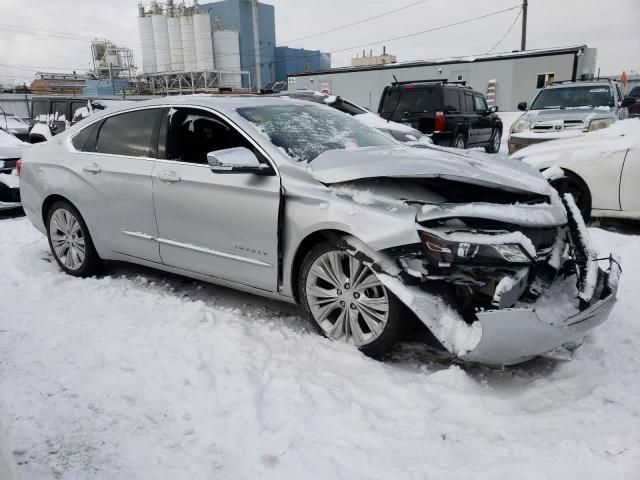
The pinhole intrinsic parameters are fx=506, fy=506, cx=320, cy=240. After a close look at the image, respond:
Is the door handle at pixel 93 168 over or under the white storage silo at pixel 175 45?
under

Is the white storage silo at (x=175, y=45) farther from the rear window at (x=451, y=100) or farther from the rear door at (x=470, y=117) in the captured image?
the rear window at (x=451, y=100)

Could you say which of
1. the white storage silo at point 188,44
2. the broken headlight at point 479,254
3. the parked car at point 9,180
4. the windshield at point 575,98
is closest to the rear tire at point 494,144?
the windshield at point 575,98

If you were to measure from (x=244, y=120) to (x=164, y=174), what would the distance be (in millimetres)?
764

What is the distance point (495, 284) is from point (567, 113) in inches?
334

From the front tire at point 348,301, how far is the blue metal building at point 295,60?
2371 inches

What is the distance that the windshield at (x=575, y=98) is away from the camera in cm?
1053

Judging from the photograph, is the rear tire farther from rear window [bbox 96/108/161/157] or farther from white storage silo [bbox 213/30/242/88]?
white storage silo [bbox 213/30/242/88]

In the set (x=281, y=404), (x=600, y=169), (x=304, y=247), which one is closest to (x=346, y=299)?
(x=304, y=247)

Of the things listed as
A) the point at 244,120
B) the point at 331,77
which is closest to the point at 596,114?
the point at 244,120

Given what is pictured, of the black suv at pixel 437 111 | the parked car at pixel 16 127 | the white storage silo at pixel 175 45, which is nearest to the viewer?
the black suv at pixel 437 111

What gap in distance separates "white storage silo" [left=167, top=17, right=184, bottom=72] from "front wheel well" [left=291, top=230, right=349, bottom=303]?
53590 millimetres

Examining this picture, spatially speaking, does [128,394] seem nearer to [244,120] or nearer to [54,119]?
[244,120]

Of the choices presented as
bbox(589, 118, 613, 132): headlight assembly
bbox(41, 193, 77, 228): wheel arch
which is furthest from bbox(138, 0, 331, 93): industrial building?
bbox(41, 193, 77, 228): wheel arch

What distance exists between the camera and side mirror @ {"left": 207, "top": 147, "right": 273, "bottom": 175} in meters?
3.29
